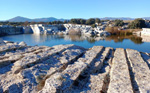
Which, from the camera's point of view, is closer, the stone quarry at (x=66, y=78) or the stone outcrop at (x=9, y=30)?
the stone quarry at (x=66, y=78)

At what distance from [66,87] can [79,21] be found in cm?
6848

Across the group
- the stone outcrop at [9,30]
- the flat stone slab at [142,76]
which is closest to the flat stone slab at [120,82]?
the flat stone slab at [142,76]

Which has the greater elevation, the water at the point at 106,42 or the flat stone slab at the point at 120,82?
the flat stone slab at the point at 120,82

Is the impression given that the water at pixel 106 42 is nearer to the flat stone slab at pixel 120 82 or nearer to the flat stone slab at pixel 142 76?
the flat stone slab at pixel 142 76

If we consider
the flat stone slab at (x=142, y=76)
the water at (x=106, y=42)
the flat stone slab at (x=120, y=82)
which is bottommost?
the water at (x=106, y=42)

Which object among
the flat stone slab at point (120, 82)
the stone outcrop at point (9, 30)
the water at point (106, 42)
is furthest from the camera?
the stone outcrop at point (9, 30)

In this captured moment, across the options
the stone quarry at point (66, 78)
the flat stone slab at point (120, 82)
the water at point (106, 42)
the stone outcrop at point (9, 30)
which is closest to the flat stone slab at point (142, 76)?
the stone quarry at point (66, 78)

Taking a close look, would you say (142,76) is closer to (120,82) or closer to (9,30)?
(120,82)

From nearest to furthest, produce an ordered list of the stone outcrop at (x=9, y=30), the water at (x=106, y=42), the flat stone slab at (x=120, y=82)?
the flat stone slab at (x=120, y=82)
the water at (x=106, y=42)
the stone outcrop at (x=9, y=30)

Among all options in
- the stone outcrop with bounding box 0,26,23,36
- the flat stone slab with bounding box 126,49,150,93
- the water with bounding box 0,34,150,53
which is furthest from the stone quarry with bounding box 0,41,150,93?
the stone outcrop with bounding box 0,26,23,36

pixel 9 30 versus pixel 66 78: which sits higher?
pixel 9 30

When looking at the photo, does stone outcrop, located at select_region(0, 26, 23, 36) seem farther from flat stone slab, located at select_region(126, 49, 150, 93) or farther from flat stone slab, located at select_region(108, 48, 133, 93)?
flat stone slab, located at select_region(126, 49, 150, 93)

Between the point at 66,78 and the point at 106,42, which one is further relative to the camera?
the point at 106,42

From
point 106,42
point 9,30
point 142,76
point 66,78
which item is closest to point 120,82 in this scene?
point 142,76
